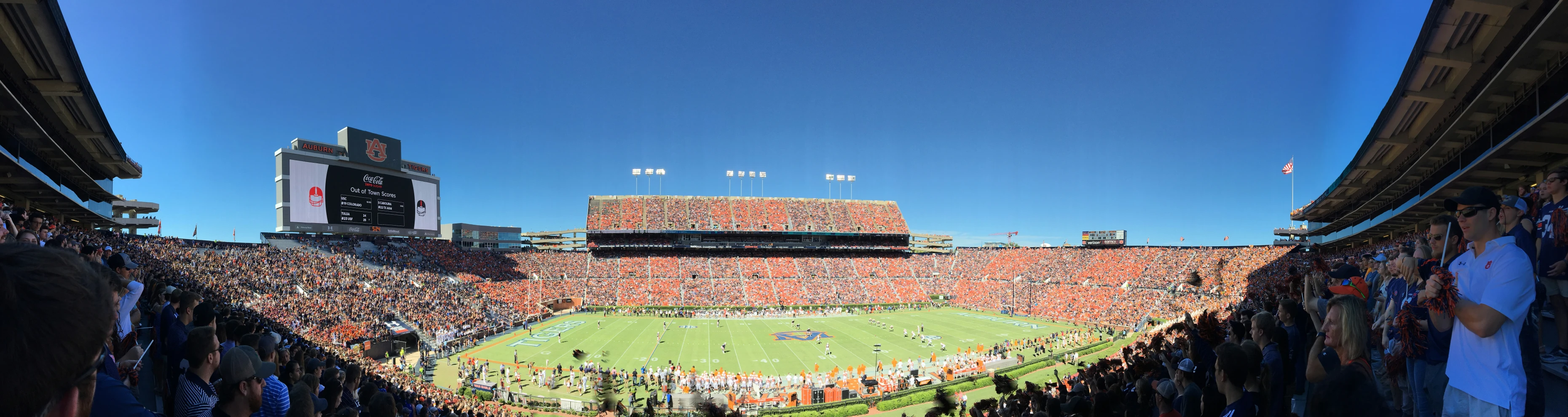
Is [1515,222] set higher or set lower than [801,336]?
higher

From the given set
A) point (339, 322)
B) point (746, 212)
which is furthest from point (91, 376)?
point (746, 212)

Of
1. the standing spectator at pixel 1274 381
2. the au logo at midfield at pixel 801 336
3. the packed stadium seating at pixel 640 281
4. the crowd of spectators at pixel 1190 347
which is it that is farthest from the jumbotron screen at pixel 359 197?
the standing spectator at pixel 1274 381

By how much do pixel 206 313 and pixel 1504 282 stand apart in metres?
11.4

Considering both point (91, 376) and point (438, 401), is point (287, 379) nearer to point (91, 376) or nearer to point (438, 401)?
point (91, 376)

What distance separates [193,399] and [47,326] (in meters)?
3.55

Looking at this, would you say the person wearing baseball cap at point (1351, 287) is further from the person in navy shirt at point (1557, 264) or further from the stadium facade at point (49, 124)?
the stadium facade at point (49, 124)

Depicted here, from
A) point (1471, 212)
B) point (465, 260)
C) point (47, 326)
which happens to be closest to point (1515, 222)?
point (1471, 212)

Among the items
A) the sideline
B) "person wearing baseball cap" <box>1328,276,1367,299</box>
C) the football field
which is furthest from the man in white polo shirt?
the football field

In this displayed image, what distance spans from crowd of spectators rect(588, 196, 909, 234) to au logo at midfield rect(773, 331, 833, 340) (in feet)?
101

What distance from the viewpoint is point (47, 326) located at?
1.38 metres

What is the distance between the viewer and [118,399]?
1894 millimetres

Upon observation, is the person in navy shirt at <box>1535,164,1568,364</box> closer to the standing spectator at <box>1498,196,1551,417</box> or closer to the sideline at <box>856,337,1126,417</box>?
the standing spectator at <box>1498,196,1551,417</box>

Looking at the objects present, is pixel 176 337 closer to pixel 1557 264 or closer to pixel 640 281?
pixel 1557 264

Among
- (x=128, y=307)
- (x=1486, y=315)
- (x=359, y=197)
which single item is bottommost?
(x=128, y=307)
